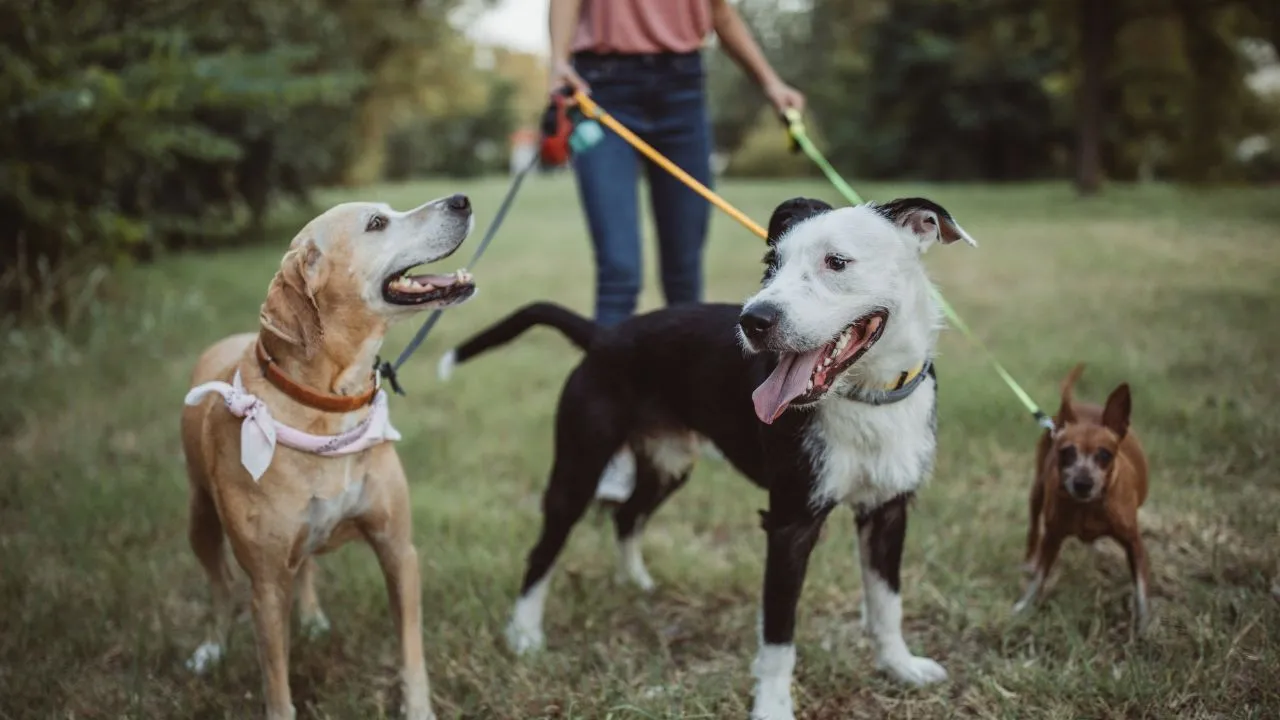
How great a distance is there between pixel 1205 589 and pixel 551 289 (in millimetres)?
7814

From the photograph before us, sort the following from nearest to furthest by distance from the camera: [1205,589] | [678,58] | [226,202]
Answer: [1205,589] → [678,58] → [226,202]

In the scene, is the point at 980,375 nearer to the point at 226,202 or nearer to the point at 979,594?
the point at 979,594

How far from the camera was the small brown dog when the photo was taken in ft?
9.55

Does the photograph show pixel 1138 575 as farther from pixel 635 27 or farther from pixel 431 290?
pixel 635 27

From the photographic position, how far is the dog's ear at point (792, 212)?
272 cm

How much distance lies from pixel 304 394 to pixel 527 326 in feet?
2.99

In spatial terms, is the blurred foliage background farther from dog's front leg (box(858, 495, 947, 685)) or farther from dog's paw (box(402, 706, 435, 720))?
dog's front leg (box(858, 495, 947, 685))

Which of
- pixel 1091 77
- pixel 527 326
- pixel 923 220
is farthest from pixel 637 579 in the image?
pixel 1091 77

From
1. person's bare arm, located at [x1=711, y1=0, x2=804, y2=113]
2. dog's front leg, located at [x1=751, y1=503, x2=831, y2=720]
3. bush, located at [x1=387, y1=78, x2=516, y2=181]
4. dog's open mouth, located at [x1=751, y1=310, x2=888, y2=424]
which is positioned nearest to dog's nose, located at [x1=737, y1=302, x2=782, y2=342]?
dog's open mouth, located at [x1=751, y1=310, x2=888, y2=424]

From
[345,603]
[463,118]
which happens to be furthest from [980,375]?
[463,118]

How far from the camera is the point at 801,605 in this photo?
3.39m

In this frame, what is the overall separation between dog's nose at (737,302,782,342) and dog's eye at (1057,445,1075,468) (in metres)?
1.19

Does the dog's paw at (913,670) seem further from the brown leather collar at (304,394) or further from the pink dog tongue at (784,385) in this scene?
the brown leather collar at (304,394)

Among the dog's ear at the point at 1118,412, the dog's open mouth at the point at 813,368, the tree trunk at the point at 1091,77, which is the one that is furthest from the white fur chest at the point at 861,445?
the tree trunk at the point at 1091,77
